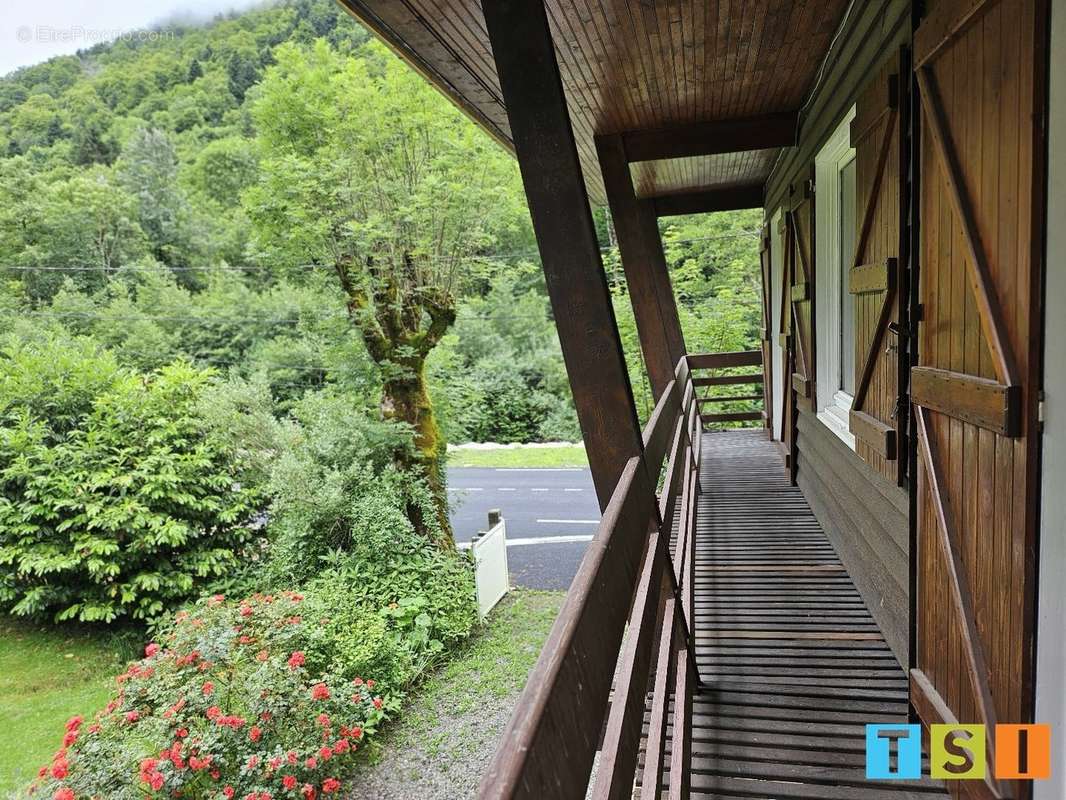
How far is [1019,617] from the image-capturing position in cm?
148

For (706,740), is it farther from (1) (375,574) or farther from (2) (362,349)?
(2) (362,349)

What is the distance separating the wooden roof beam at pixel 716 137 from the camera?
469 cm

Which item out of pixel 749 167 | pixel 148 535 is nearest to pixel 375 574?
pixel 148 535

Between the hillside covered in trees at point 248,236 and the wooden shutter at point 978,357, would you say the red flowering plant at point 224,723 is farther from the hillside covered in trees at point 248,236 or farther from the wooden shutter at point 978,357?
the wooden shutter at point 978,357

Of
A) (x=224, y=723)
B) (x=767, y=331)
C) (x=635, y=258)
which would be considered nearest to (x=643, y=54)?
(x=635, y=258)

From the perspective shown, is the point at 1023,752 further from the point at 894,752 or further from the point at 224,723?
the point at 224,723

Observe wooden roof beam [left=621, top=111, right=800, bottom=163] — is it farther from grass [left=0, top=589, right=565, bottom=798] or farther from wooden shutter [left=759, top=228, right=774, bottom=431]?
grass [left=0, top=589, right=565, bottom=798]

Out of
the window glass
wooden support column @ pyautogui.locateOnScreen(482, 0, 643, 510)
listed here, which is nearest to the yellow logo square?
wooden support column @ pyautogui.locateOnScreen(482, 0, 643, 510)

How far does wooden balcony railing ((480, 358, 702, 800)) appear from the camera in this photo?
767 mm

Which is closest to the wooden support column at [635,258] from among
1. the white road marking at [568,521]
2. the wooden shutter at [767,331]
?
the wooden shutter at [767,331]

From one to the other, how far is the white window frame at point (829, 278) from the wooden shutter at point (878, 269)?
0.72 metres

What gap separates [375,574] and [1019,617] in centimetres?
838

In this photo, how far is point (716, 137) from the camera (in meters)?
4.75

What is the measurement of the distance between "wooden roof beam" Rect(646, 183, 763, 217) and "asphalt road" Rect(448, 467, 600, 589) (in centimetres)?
555
